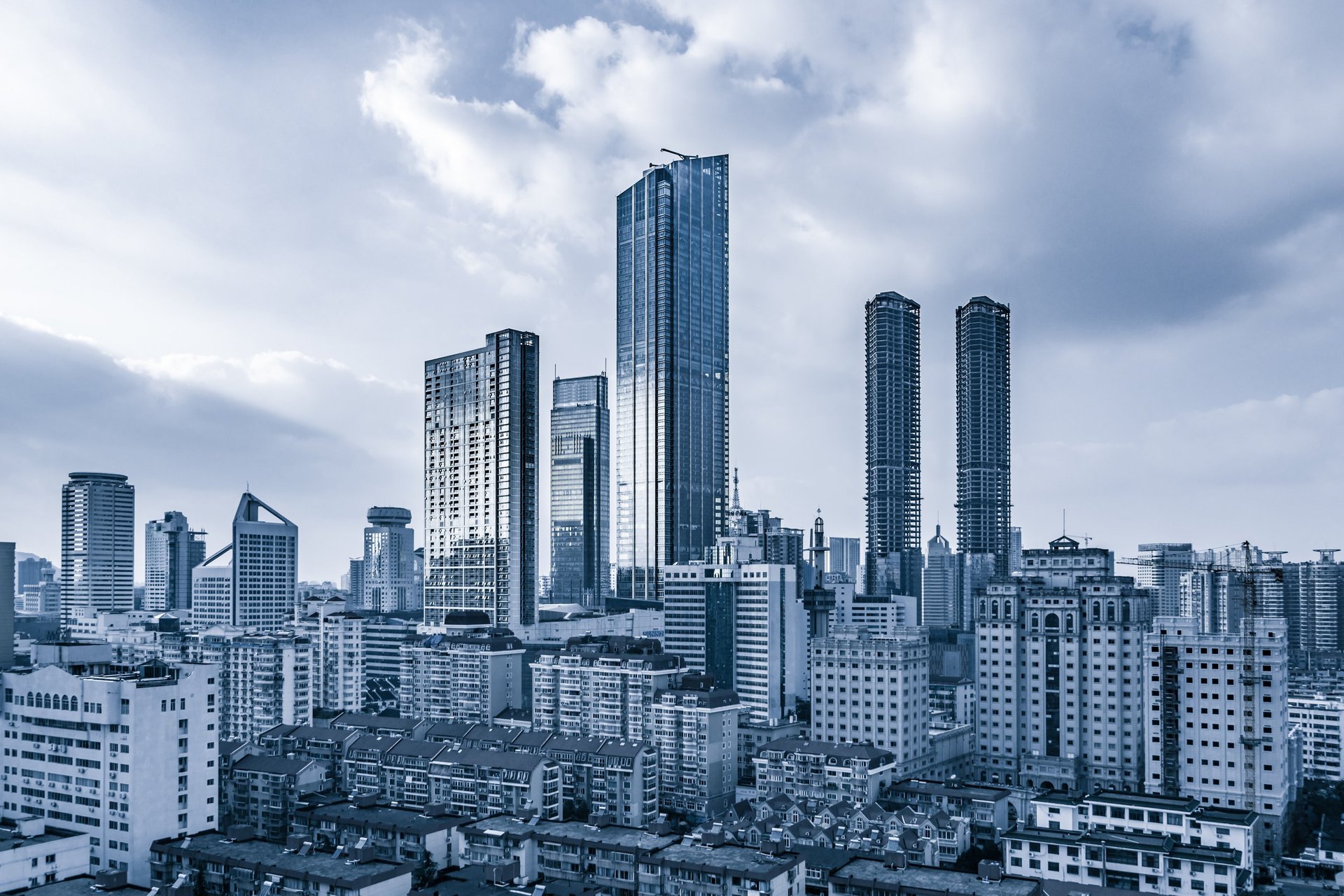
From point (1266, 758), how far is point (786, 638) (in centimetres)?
6468

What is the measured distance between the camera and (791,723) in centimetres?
12319

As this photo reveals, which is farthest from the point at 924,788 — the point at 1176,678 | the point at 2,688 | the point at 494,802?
the point at 2,688

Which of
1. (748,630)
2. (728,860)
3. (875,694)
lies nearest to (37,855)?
(728,860)

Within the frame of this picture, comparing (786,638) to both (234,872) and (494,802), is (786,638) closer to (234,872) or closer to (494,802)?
(494,802)

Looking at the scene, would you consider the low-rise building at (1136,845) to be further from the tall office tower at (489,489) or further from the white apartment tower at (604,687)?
the tall office tower at (489,489)

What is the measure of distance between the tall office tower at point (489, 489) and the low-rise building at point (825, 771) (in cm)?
8542

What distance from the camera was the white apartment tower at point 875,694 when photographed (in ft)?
365

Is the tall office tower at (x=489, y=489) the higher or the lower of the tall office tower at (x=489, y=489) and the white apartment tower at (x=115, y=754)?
the higher

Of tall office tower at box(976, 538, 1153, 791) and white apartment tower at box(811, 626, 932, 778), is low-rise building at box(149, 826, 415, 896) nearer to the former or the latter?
white apartment tower at box(811, 626, 932, 778)

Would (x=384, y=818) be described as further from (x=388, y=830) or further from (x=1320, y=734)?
(x=1320, y=734)

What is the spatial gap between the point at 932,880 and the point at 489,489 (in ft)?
424

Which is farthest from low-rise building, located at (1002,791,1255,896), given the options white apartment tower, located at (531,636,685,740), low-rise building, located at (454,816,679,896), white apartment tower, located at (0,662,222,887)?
white apartment tower, located at (0,662,222,887)

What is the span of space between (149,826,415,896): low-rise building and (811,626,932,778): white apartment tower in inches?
2181

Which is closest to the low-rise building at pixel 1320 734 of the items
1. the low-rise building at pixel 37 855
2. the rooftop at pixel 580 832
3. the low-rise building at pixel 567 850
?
the rooftop at pixel 580 832
